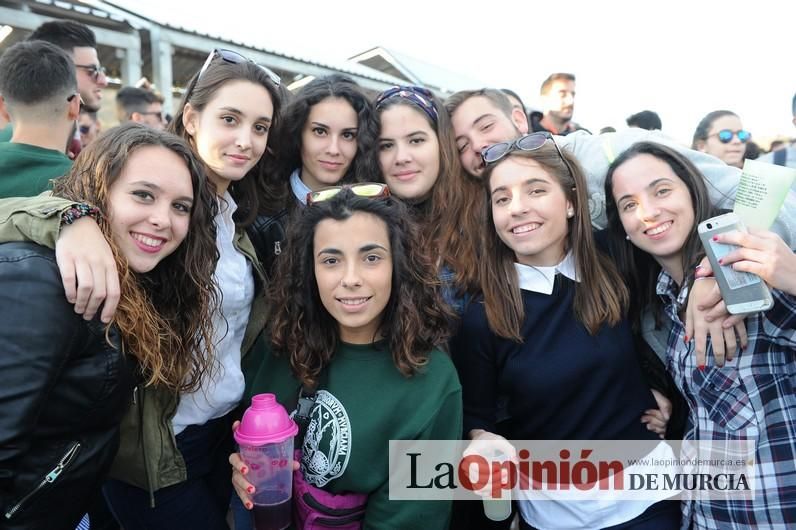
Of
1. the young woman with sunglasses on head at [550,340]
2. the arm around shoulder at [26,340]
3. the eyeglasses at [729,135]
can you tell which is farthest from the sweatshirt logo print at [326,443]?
the eyeglasses at [729,135]

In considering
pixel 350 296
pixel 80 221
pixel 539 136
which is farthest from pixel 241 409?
pixel 539 136

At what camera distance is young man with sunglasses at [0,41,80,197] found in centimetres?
308

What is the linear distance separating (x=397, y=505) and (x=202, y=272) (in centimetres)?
135

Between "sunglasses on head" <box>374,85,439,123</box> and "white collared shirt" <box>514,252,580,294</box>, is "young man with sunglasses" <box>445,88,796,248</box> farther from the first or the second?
"white collared shirt" <box>514,252,580,294</box>

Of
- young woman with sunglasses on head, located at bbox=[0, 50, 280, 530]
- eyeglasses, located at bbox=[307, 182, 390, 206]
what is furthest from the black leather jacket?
eyeglasses, located at bbox=[307, 182, 390, 206]

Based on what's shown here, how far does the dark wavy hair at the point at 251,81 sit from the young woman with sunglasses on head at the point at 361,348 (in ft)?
2.26

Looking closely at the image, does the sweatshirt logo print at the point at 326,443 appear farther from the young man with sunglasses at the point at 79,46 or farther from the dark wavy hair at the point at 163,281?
the young man with sunglasses at the point at 79,46

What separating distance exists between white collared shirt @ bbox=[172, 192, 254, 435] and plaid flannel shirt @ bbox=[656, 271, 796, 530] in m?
2.19

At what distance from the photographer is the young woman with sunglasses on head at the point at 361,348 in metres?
2.17

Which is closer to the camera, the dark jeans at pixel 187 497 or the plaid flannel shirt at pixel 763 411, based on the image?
the plaid flannel shirt at pixel 763 411

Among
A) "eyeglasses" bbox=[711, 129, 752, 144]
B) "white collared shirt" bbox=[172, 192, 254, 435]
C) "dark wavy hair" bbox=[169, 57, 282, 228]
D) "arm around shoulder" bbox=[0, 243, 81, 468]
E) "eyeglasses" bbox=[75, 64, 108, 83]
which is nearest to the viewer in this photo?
"arm around shoulder" bbox=[0, 243, 81, 468]

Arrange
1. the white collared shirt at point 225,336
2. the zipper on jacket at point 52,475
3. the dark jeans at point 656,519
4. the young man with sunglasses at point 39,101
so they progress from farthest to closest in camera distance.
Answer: the young man with sunglasses at point 39,101, the white collared shirt at point 225,336, the dark jeans at point 656,519, the zipper on jacket at point 52,475

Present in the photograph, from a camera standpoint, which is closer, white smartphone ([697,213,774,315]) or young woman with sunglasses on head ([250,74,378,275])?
white smartphone ([697,213,774,315])

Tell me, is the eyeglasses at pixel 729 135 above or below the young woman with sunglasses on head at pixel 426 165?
above
